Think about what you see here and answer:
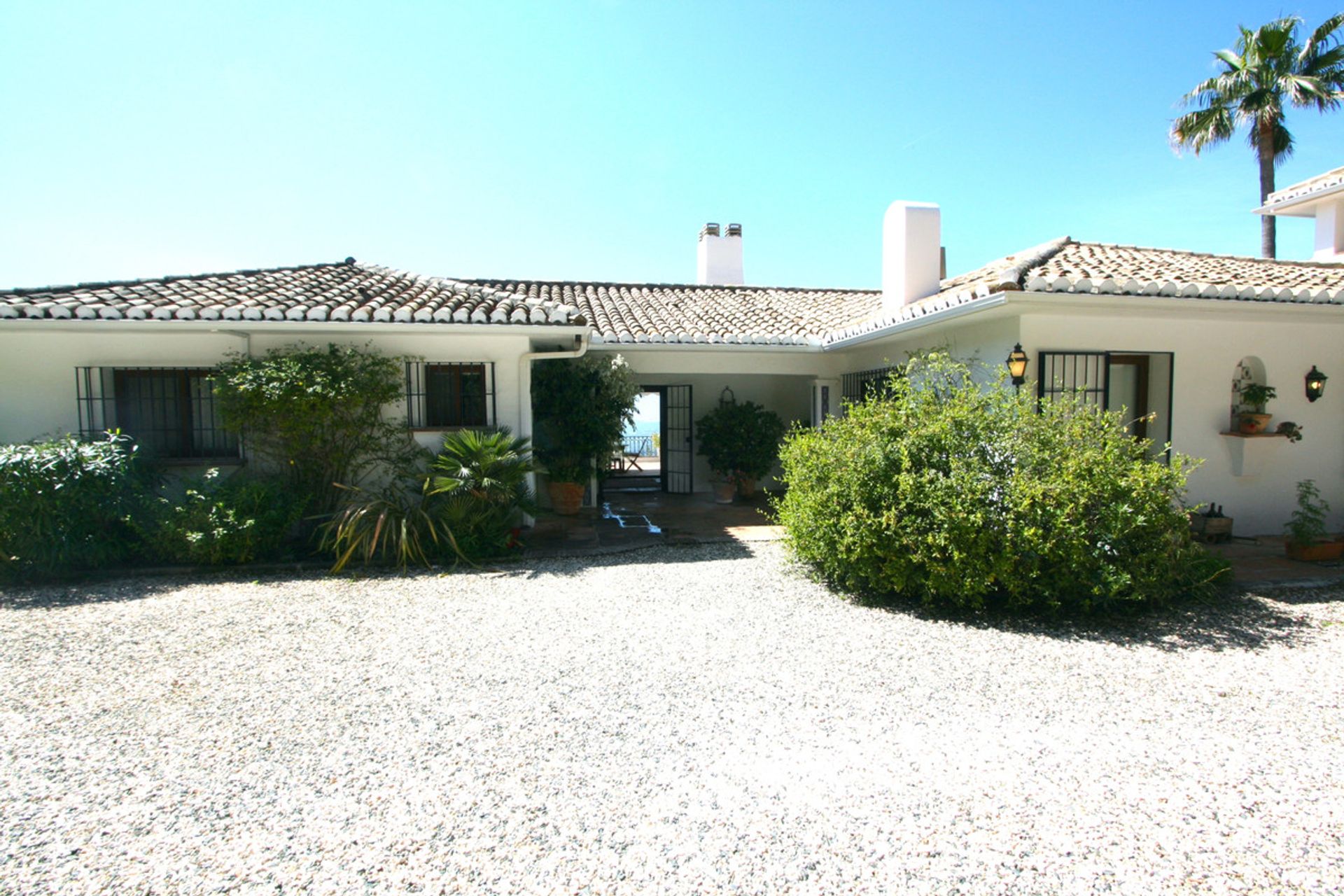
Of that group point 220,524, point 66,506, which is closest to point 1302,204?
point 220,524

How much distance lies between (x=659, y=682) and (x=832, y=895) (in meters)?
2.34

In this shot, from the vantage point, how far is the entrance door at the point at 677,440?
1577 centimetres

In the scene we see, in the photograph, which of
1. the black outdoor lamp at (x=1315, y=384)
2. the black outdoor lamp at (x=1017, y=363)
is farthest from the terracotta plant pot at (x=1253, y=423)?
the black outdoor lamp at (x=1017, y=363)

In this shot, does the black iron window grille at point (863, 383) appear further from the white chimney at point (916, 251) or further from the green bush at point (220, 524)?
the green bush at point (220, 524)

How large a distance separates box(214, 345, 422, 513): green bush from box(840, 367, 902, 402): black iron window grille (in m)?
7.43

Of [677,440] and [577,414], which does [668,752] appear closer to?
[577,414]

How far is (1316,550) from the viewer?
830 centimetres

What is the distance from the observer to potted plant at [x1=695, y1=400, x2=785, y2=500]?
14.3m

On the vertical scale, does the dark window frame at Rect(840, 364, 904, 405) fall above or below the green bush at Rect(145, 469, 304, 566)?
above

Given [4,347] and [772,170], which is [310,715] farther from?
[772,170]

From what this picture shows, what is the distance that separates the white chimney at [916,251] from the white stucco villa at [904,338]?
0.03 meters

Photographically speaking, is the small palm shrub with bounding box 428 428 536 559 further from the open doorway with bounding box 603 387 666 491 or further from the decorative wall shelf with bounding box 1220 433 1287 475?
the decorative wall shelf with bounding box 1220 433 1287 475

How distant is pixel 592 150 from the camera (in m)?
14.4

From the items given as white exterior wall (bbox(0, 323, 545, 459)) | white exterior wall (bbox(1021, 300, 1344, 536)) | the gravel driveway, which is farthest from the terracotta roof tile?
white exterior wall (bbox(1021, 300, 1344, 536))
